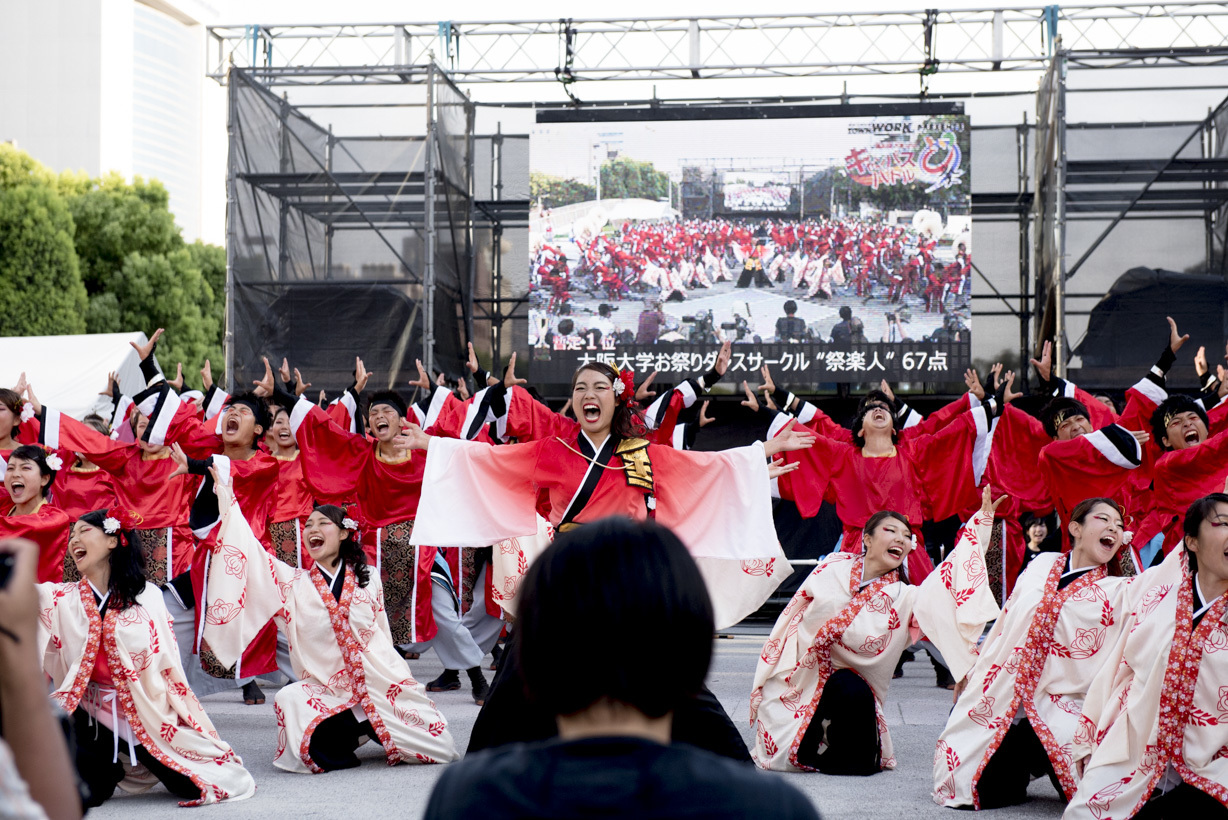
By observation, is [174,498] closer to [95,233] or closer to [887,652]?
[887,652]

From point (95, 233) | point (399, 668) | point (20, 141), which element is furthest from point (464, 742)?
point (20, 141)

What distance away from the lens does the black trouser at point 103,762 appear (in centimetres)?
425

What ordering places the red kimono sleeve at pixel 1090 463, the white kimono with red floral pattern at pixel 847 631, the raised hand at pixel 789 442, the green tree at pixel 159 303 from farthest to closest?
1. the green tree at pixel 159 303
2. the red kimono sleeve at pixel 1090 463
3. the white kimono with red floral pattern at pixel 847 631
4. the raised hand at pixel 789 442

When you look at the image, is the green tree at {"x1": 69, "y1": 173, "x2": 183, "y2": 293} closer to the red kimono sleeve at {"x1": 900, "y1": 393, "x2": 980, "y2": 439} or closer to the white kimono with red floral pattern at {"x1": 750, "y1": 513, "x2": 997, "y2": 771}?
the red kimono sleeve at {"x1": 900, "y1": 393, "x2": 980, "y2": 439}

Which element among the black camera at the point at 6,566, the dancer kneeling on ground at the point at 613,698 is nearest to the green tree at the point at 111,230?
→ the black camera at the point at 6,566

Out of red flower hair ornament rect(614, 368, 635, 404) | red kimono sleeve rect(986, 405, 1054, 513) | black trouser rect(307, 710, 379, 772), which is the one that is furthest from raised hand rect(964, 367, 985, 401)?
black trouser rect(307, 710, 379, 772)

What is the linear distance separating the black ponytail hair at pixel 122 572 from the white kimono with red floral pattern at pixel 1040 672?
276 centimetres

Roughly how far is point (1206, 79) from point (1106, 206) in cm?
138

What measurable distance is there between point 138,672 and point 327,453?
2841 mm

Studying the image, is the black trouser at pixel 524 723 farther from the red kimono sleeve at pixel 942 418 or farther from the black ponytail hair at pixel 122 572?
the red kimono sleeve at pixel 942 418

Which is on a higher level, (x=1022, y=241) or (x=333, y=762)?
(x=1022, y=241)

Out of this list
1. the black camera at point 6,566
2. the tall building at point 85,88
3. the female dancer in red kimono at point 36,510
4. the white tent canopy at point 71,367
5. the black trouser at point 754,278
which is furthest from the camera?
the tall building at point 85,88

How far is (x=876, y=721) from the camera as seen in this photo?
4762mm

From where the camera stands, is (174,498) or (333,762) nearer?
(333,762)
